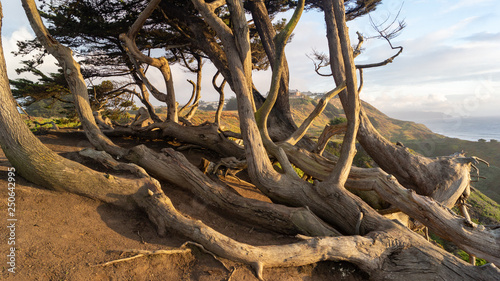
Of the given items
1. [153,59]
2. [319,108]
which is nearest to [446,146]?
[319,108]

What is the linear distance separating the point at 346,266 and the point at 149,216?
300cm

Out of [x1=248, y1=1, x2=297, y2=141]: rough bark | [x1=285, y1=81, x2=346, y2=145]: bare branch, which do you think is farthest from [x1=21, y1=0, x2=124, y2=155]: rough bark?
[x1=248, y1=1, x2=297, y2=141]: rough bark

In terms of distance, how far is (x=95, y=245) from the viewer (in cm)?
329

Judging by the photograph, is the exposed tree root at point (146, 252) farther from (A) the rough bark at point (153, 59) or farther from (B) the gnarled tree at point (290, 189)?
(A) the rough bark at point (153, 59)

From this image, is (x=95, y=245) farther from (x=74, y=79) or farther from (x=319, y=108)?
(x=319, y=108)

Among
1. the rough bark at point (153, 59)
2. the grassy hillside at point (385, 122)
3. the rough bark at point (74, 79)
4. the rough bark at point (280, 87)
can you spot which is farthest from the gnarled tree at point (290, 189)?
the grassy hillside at point (385, 122)

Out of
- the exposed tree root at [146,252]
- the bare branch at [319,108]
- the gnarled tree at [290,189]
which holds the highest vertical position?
the bare branch at [319,108]

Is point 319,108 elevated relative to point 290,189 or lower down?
elevated

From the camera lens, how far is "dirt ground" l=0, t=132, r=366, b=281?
2883mm

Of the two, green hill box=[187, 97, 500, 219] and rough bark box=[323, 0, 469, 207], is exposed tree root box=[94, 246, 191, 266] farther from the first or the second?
green hill box=[187, 97, 500, 219]

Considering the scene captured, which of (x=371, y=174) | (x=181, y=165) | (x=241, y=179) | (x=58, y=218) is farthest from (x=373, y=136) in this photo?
(x=58, y=218)

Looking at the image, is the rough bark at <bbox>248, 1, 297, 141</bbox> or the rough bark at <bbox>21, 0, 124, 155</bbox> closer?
the rough bark at <bbox>21, 0, 124, 155</bbox>

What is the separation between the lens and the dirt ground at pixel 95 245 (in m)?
2.88

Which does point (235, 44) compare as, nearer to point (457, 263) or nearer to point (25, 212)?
point (25, 212)
